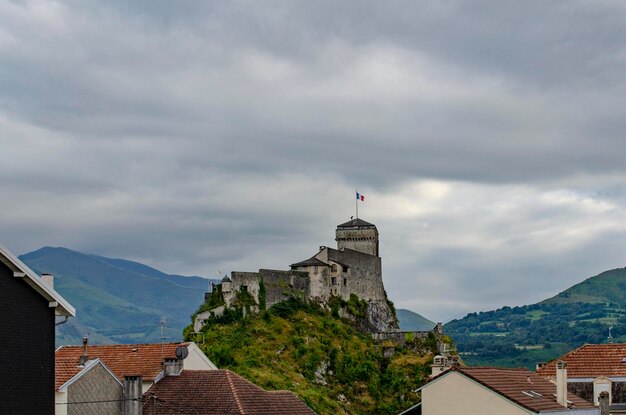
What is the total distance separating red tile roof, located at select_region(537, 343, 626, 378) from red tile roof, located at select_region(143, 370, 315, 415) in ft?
67.1

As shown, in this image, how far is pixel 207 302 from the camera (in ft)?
420

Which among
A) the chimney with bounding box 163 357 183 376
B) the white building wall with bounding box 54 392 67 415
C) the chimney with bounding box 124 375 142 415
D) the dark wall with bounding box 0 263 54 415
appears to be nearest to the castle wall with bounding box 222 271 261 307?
the chimney with bounding box 163 357 183 376

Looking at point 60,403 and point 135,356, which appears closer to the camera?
point 60,403

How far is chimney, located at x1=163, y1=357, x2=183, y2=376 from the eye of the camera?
61500mm

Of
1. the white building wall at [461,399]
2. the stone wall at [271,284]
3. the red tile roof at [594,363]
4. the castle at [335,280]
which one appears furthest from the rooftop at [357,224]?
the white building wall at [461,399]

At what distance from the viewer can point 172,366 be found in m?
61.7

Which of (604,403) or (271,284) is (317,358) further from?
(604,403)

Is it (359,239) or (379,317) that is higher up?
(359,239)

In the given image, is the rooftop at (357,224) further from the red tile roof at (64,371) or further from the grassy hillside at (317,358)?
the red tile roof at (64,371)

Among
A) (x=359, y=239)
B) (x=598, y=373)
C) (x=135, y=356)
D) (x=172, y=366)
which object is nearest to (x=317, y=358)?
(x=359, y=239)

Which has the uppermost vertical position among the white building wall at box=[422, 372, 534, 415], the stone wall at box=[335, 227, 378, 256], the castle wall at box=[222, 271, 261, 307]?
→ the stone wall at box=[335, 227, 378, 256]

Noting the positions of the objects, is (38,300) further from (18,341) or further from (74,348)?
(74,348)

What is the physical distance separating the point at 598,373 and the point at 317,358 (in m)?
57.1

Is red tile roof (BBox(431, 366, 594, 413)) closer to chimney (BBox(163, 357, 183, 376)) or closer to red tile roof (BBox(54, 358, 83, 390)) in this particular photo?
chimney (BBox(163, 357, 183, 376))
